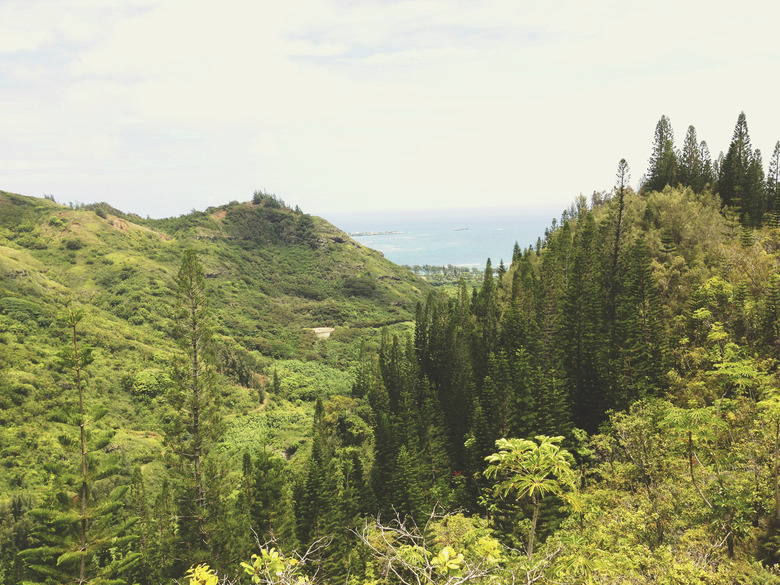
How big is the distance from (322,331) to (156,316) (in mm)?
47525

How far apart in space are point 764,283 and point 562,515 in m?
19.8

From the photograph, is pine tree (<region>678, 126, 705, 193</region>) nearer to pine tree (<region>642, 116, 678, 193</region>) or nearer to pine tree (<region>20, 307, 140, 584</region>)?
pine tree (<region>642, 116, 678, 193</region>)

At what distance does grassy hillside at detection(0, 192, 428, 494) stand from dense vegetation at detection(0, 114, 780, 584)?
2.32 ft

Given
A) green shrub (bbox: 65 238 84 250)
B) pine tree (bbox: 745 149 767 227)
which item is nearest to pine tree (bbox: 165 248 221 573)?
pine tree (bbox: 745 149 767 227)

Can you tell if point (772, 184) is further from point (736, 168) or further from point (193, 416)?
point (193, 416)

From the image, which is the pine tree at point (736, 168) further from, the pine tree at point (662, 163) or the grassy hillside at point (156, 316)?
the grassy hillside at point (156, 316)

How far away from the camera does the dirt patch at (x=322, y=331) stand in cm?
13150

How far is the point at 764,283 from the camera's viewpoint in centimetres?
2759

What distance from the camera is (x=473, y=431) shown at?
36062 millimetres

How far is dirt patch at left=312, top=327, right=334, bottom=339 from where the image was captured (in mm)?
131500

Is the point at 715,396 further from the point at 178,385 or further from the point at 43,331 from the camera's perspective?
the point at 43,331

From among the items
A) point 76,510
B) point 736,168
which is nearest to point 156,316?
point 76,510

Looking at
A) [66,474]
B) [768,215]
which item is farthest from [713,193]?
[66,474]

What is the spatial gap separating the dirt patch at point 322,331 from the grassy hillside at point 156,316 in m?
2.41
